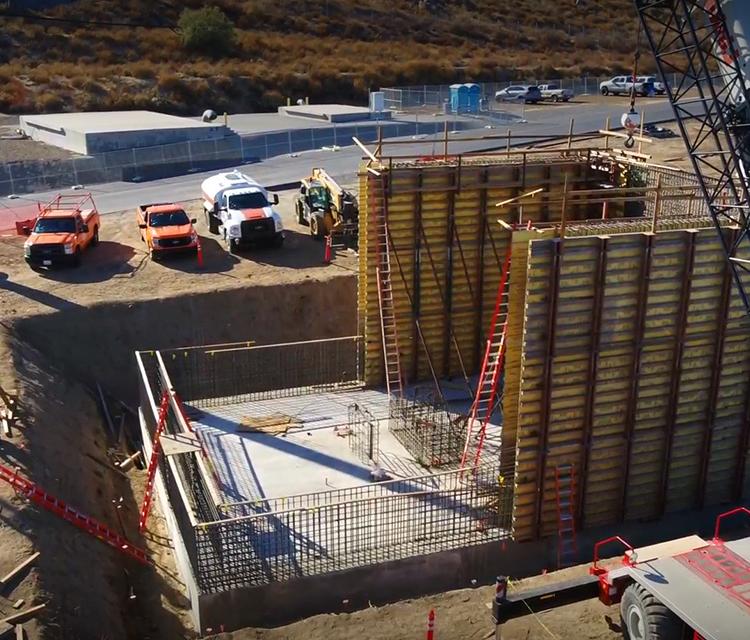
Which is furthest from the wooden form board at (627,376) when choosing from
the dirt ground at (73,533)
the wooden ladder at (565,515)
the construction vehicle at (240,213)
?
the construction vehicle at (240,213)

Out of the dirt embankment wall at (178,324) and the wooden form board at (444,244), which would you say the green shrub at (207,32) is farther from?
the wooden form board at (444,244)

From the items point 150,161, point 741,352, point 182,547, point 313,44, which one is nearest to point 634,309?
point 741,352

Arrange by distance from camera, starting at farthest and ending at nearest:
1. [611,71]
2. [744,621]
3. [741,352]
→ [611,71]
[741,352]
[744,621]

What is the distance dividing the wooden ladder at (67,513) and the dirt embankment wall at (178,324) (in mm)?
7951

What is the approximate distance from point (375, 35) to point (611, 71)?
24.7 m

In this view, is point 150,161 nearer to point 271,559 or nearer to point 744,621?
point 271,559

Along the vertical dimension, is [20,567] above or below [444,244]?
below

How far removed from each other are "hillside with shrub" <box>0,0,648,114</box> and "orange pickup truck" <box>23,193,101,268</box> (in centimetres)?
3227

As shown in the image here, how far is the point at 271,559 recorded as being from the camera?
14.2m

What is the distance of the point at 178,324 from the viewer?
80.5 feet

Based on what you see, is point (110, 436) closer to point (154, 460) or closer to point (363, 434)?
point (154, 460)

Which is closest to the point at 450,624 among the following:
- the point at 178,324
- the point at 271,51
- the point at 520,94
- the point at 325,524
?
the point at 325,524

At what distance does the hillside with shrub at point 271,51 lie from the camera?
6206 cm

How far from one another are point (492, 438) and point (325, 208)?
14734mm
